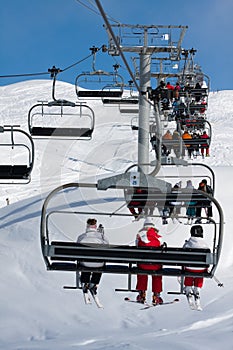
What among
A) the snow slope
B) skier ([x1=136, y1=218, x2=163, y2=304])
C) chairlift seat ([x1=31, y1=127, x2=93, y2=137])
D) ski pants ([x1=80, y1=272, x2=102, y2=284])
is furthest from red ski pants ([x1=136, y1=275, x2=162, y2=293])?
chairlift seat ([x1=31, y1=127, x2=93, y2=137])

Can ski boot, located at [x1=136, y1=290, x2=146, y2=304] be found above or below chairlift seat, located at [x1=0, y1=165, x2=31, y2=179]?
below

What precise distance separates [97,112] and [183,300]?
1391 inches

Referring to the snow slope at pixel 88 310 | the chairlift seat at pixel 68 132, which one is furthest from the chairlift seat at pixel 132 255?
the chairlift seat at pixel 68 132

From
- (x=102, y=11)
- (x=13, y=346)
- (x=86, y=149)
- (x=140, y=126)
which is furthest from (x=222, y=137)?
(x=102, y=11)

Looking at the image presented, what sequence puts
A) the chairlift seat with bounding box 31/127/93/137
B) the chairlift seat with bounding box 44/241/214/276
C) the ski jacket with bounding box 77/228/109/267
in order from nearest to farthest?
the chairlift seat with bounding box 44/241/214/276 < the ski jacket with bounding box 77/228/109/267 < the chairlift seat with bounding box 31/127/93/137

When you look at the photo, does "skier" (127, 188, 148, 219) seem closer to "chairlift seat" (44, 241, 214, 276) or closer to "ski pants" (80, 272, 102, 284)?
"chairlift seat" (44, 241, 214, 276)

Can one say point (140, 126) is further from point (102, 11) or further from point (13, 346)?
point (102, 11)

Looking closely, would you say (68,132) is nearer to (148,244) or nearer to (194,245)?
(148,244)

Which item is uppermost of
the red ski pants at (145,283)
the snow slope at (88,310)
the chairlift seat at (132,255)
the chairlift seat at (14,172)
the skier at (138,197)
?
the chairlift seat at (14,172)

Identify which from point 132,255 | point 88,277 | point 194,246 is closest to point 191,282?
point 194,246

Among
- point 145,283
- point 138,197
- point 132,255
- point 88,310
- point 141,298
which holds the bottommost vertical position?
point 88,310

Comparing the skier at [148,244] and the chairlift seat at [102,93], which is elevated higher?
the chairlift seat at [102,93]

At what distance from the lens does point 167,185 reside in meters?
4.97

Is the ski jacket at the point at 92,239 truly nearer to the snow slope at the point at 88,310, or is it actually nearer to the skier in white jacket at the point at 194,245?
the skier in white jacket at the point at 194,245
